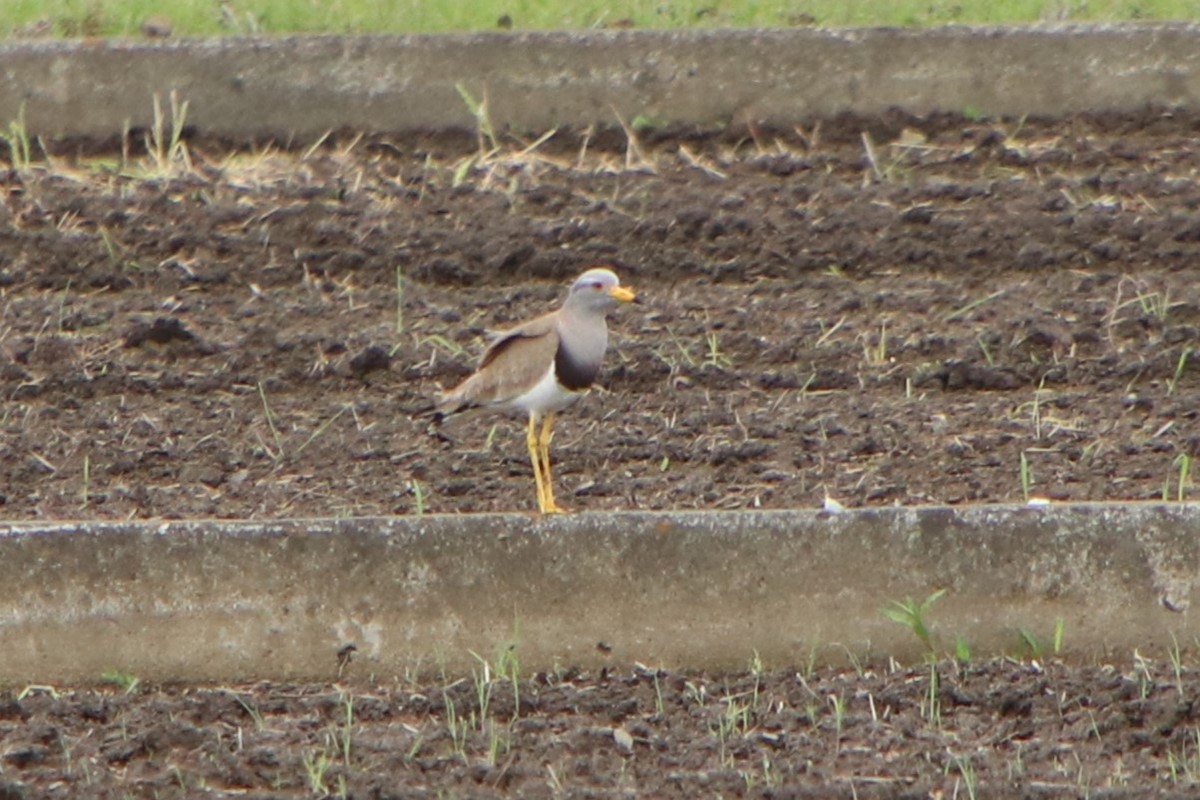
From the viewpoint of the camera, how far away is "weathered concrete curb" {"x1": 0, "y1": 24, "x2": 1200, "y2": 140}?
8.41 metres

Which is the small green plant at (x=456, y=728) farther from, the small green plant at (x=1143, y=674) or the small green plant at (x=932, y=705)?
the small green plant at (x=1143, y=674)

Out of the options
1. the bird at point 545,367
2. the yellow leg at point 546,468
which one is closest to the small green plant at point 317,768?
the yellow leg at point 546,468

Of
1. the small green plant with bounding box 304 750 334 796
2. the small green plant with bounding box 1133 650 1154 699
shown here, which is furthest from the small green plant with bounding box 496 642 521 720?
the small green plant with bounding box 1133 650 1154 699

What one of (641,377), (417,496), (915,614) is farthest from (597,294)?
(915,614)

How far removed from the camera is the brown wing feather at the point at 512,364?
18.2 feet

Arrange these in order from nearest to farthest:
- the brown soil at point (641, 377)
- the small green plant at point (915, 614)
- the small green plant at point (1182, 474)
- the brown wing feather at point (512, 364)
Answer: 1. the brown soil at point (641, 377)
2. the small green plant at point (915, 614)
3. the small green plant at point (1182, 474)
4. the brown wing feather at point (512, 364)

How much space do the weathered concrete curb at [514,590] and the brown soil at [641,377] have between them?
13 cm

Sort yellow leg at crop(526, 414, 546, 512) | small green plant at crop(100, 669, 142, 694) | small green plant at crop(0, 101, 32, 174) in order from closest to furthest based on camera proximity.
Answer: small green plant at crop(100, 669, 142, 694), yellow leg at crop(526, 414, 546, 512), small green plant at crop(0, 101, 32, 174)

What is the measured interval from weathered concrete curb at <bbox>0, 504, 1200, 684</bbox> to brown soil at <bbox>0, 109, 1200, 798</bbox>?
0.13 meters

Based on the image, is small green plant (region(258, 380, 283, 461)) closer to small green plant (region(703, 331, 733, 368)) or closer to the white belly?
the white belly

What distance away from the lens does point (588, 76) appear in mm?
8602

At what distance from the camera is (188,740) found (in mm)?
4328

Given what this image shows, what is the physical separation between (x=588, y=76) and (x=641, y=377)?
2378mm

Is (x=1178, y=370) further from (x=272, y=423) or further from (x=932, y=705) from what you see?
(x=272, y=423)
